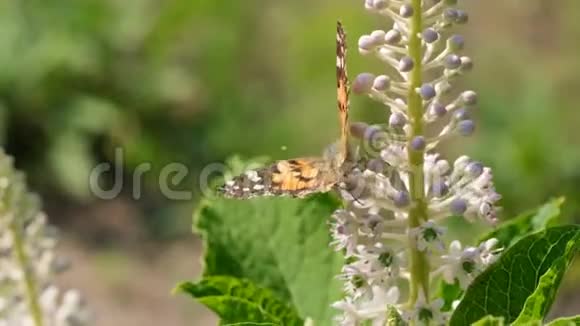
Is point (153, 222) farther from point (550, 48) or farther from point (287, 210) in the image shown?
point (287, 210)

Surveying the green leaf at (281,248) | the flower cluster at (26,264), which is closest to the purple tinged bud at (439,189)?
the green leaf at (281,248)

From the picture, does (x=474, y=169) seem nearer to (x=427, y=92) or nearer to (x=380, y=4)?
(x=427, y=92)

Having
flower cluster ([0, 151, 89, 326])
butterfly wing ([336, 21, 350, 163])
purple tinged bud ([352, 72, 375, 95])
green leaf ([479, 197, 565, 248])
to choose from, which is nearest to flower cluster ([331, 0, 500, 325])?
purple tinged bud ([352, 72, 375, 95])

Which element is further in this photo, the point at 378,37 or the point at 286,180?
the point at 378,37

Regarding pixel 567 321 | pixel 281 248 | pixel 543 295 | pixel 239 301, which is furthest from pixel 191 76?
pixel 567 321

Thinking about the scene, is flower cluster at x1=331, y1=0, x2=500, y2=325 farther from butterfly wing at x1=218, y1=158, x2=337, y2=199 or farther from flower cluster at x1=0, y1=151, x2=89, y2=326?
flower cluster at x1=0, y1=151, x2=89, y2=326

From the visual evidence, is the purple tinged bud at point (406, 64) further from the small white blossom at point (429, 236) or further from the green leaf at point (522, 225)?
the green leaf at point (522, 225)
